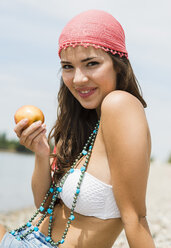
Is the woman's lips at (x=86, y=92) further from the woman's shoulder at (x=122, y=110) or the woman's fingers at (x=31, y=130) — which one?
the woman's fingers at (x=31, y=130)

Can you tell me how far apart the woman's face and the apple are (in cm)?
46

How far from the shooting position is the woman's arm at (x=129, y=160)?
2383 millimetres

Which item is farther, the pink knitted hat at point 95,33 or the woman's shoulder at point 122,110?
the pink knitted hat at point 95,33

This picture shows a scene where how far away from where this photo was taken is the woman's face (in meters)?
2.75

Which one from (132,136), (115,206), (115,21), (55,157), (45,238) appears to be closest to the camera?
(132,136)

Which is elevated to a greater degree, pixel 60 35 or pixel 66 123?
pixel 60 35

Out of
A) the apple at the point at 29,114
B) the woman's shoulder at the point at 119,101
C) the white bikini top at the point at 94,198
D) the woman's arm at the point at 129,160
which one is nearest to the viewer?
the woman's arm at the point at 129,160

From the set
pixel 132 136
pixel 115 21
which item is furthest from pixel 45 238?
pixel 115 21

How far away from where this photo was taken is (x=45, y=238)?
2.84 meters

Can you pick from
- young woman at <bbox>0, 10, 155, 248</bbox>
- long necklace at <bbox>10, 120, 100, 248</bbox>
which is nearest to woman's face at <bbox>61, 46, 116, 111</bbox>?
young woman at <bbox>0, 10, 155, 248</bbox>

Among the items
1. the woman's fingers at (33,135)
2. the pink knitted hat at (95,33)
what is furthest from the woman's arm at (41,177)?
the pink knitted hat at (95,33)

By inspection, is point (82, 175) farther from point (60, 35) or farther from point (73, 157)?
point (60, 35)

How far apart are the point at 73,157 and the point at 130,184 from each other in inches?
33.7

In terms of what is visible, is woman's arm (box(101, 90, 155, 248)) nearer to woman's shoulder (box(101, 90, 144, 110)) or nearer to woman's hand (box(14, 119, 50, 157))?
woman's shoulder (box(101, 90, 144, 110))
